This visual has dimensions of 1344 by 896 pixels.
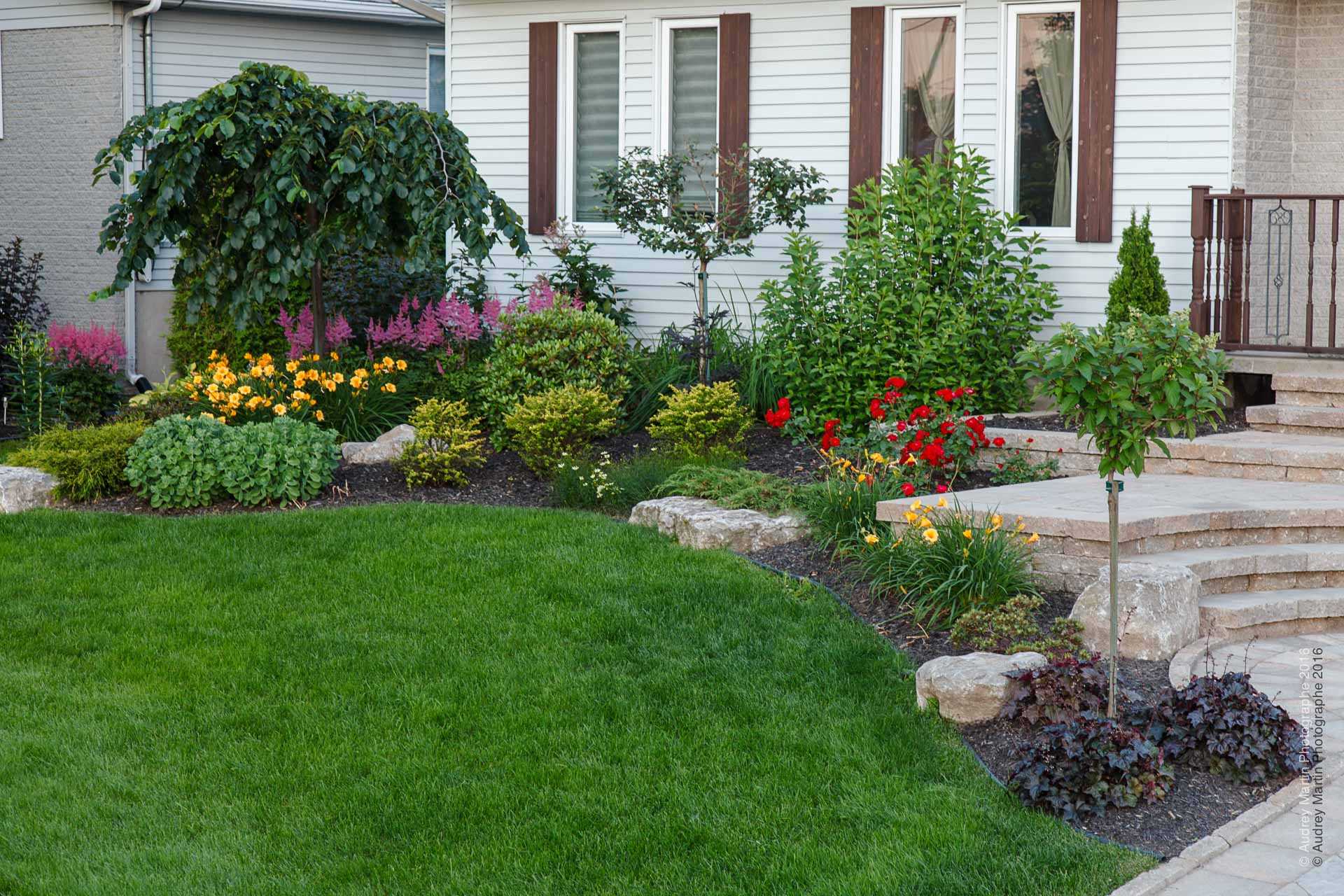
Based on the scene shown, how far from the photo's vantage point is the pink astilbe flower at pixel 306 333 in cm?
1044

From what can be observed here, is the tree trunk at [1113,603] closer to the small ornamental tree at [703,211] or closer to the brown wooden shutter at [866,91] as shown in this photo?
the small ornamental tree at [703,211]

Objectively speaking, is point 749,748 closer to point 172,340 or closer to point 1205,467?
point 1205,467

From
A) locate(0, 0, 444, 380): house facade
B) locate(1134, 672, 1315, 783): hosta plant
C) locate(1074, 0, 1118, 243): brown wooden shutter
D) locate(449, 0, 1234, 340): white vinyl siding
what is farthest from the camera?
locate(0, 0, 444, 380): house facade

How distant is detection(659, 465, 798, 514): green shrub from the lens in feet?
23.2

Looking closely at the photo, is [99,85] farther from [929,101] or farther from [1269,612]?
[1269,612]

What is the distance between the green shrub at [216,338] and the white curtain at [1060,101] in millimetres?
6244

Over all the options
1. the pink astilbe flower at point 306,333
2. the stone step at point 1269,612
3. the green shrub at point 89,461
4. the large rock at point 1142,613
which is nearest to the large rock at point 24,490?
the green shrub at point 89,461

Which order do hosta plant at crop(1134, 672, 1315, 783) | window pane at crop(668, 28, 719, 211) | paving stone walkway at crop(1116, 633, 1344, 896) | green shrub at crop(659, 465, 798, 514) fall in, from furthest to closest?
window pane at crop(668, 28, 719, 211), green shrub at crop(659, 465, 798, 514), hosta plant at crop(1134, 672, 1315, 783), paving stone walkway at crop(1116, 633, 1344, 896)

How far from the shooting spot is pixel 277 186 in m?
8.95

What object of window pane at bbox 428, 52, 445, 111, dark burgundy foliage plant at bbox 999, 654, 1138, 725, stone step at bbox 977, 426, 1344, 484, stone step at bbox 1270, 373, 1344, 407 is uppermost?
window pane at bbox 428, 52, 445, 111

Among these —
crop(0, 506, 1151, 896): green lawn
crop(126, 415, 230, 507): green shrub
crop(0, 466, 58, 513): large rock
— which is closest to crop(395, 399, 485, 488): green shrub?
crop(126, 415, 230, 507): green shrub

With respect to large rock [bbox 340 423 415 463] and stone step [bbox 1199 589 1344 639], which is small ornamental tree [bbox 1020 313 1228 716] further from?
large rock [bbox 340 423 415 463]

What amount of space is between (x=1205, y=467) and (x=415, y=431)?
4627mm

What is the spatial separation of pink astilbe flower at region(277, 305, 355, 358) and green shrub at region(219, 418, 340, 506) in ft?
7.61
